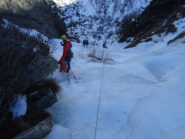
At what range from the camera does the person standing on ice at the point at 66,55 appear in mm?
7520

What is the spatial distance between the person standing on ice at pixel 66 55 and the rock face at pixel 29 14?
8101 millimetres

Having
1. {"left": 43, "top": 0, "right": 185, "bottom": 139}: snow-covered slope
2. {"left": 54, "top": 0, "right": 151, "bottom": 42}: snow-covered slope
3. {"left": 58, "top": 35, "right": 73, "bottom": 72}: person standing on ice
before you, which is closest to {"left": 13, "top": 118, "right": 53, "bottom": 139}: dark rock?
{"left": 43, "top": 0, "right": 185, "bottom": 139}: snow-covered slope

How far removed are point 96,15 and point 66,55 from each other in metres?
27.2

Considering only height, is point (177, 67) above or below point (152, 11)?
below

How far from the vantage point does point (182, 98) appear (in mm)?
5148

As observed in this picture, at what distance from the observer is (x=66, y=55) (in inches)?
302

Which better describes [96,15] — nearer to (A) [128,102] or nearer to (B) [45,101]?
(A) [128,102]

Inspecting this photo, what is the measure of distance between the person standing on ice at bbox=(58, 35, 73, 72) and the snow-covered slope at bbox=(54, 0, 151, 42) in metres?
18.3

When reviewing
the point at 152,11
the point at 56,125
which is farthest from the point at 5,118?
the point at 152,11

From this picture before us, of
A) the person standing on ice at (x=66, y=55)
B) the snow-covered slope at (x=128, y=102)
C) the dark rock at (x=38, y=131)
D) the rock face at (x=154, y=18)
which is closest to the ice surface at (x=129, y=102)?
the snow-covered slope at (x=128, y=102)

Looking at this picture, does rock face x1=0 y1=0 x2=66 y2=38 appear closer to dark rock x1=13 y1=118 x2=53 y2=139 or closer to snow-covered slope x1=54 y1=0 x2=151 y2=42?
snow-covered slope x1=54 y1=0 x2=151 y2=42

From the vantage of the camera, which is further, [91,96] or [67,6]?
[67,6]

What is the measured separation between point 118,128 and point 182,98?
176 cm

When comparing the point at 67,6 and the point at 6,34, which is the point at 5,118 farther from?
the point at 67,6
